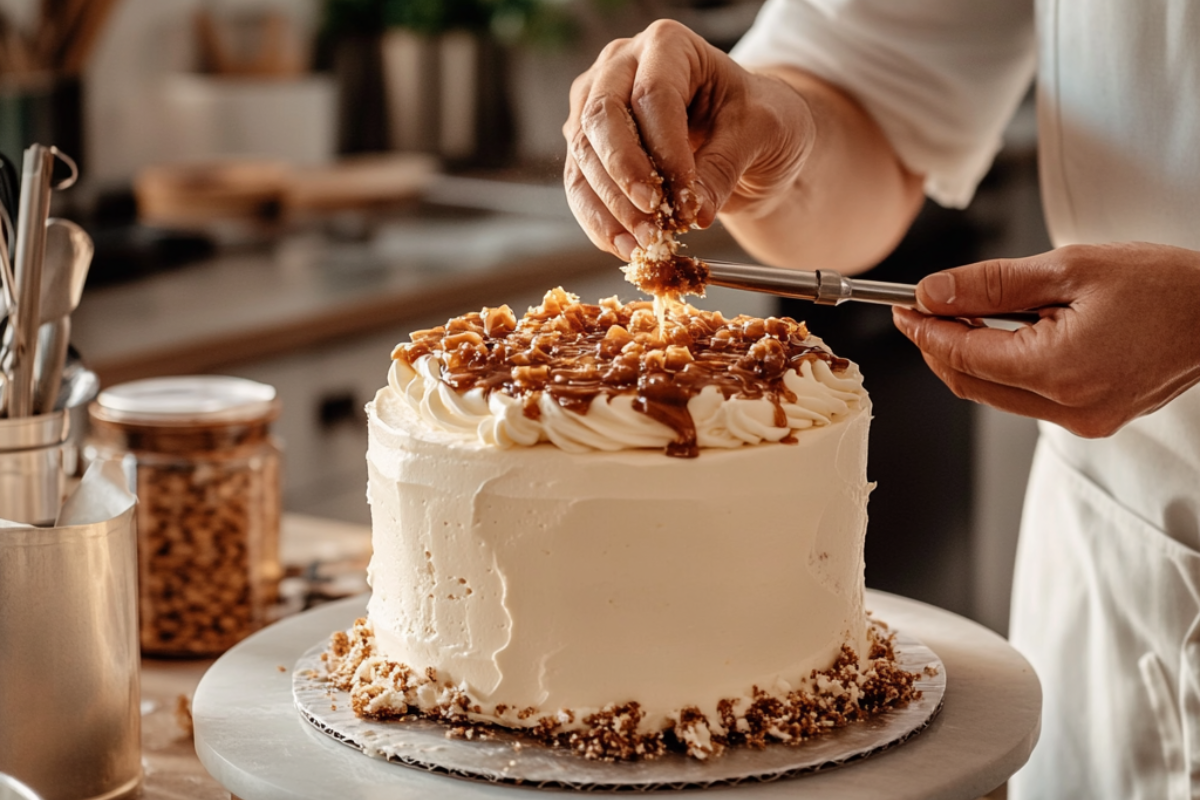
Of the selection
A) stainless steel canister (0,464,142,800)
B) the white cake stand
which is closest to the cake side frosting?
the white cake stand

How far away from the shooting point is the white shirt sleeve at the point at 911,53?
5.03 feet

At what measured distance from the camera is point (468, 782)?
94 cm

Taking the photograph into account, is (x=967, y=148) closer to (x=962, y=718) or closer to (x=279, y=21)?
(x=962, y=718)

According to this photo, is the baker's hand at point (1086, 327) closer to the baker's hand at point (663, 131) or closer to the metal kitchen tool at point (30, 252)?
the baker's hand at point (663, 131)

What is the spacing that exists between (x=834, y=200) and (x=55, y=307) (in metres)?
0.81

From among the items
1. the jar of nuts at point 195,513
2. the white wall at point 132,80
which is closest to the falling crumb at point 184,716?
the jar of nuts at point 195,513

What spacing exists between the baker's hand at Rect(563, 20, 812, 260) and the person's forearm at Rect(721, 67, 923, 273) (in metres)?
0.18

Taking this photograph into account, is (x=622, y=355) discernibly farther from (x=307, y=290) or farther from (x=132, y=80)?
(x=132, y=80)

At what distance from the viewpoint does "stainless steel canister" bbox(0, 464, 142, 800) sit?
3.08 ft

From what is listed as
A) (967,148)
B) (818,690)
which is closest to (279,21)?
(967,148)

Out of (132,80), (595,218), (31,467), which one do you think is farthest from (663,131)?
(132,80)

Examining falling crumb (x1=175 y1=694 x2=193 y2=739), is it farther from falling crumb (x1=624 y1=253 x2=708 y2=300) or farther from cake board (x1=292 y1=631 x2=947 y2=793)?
falling crumb (x1=624 y1=253 x2=708 y2=300)

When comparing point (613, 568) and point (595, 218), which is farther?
point (595, 218)

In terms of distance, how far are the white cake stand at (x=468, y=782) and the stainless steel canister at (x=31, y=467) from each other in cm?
19
